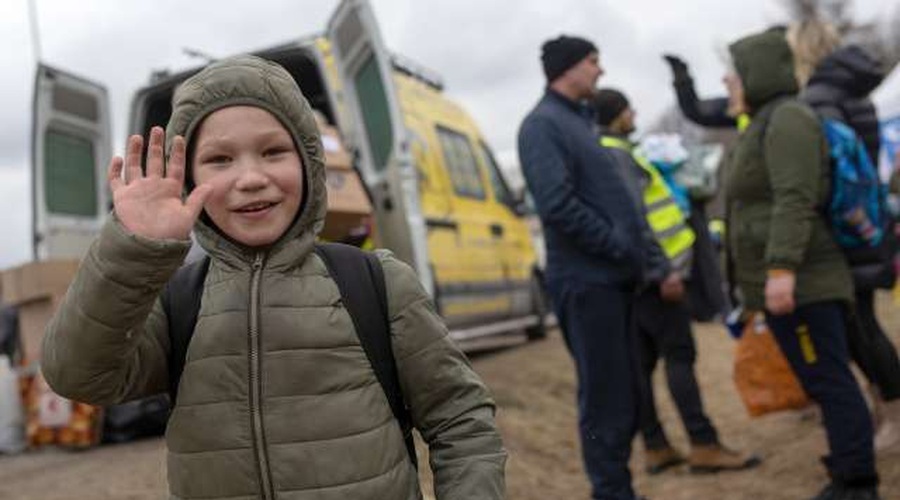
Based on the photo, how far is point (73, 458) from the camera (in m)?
6.21

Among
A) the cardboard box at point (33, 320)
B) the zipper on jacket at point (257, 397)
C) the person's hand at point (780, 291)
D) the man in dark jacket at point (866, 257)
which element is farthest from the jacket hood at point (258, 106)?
the cardboard box at point (33, 320)

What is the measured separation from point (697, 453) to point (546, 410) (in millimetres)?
2226

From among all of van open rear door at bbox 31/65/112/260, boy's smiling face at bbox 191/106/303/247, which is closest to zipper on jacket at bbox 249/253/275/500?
boy's smiling face at bbox 191/106/303/247

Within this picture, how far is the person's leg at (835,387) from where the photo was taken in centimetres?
360

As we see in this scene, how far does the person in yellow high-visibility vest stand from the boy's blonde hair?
86cm

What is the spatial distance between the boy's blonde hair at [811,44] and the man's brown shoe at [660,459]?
187cm

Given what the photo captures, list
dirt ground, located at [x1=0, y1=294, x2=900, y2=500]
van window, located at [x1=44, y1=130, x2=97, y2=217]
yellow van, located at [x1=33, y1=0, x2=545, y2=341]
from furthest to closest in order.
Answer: van window, located at [x1=44, y1=130, x2=97, y2=217] < yellow van, located at [x1=33, y1=0, x2=545, y2=341] < dirt ground, located at [x1=0, y1=294, x2=900, y2=500]

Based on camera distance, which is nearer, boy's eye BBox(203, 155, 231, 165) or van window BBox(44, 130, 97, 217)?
boy's eye BBox(203, 155, 231, 165)

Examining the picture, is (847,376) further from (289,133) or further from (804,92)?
(289,133)

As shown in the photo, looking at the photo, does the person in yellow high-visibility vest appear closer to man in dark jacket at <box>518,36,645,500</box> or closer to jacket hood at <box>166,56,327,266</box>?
man in dark jacket at <box>518,36,645,500</box>

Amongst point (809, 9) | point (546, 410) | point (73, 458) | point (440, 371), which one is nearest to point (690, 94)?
point (546, 410)

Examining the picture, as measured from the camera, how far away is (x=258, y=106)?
1.69 m

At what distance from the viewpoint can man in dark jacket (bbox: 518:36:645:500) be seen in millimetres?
3664

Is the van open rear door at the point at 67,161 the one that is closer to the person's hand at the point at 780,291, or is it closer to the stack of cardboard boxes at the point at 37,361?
the stack of cardboard boxes at the point at 37,361
